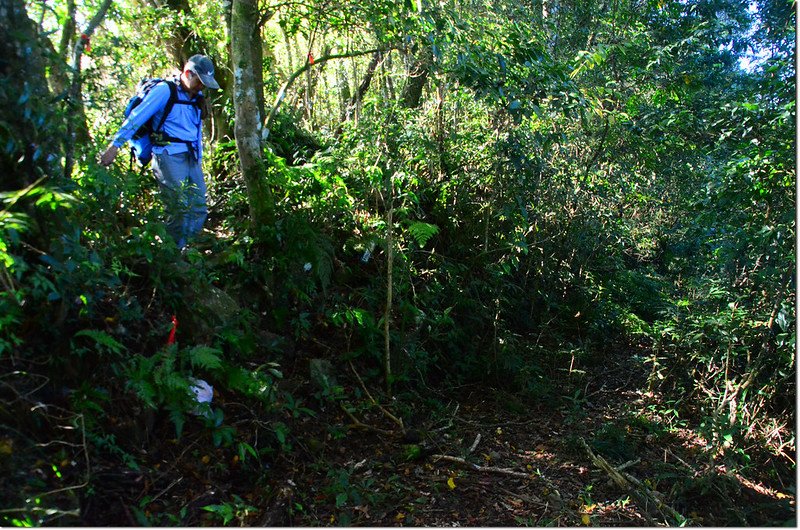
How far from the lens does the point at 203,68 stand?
16.7 feet

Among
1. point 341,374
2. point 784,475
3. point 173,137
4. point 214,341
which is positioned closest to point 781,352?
point 784,475

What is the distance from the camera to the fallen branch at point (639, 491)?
4566 mm

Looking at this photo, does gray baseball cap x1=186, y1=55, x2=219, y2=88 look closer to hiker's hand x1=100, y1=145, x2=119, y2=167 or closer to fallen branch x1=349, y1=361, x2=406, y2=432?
hiker's hand x1=100, y1=145, x2=119, y2=167

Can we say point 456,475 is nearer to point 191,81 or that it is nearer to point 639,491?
point 639,491

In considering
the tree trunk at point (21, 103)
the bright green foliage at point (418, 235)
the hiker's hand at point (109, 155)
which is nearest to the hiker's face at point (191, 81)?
the bright green foliage at point (418, 235)

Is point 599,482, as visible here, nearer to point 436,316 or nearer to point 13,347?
point 436,316

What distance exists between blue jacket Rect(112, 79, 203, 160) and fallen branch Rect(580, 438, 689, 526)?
14.9ft

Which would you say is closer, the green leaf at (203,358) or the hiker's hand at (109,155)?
the green leaf at (203,358)

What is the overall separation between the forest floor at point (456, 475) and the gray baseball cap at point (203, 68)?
2.70m

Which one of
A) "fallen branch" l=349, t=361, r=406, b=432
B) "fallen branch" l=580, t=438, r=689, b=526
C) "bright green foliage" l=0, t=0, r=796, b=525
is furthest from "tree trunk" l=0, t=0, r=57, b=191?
"fallen branch" l=580, t=438, r=689, b=526

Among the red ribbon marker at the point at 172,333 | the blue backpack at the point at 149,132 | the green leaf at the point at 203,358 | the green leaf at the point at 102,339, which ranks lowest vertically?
the green leaf at the point at 203,358

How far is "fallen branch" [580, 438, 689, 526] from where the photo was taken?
15.0 ft

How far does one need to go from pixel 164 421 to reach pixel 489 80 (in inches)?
162

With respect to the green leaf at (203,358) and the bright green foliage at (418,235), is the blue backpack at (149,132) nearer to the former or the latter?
the bright green foliage at (418,235)
